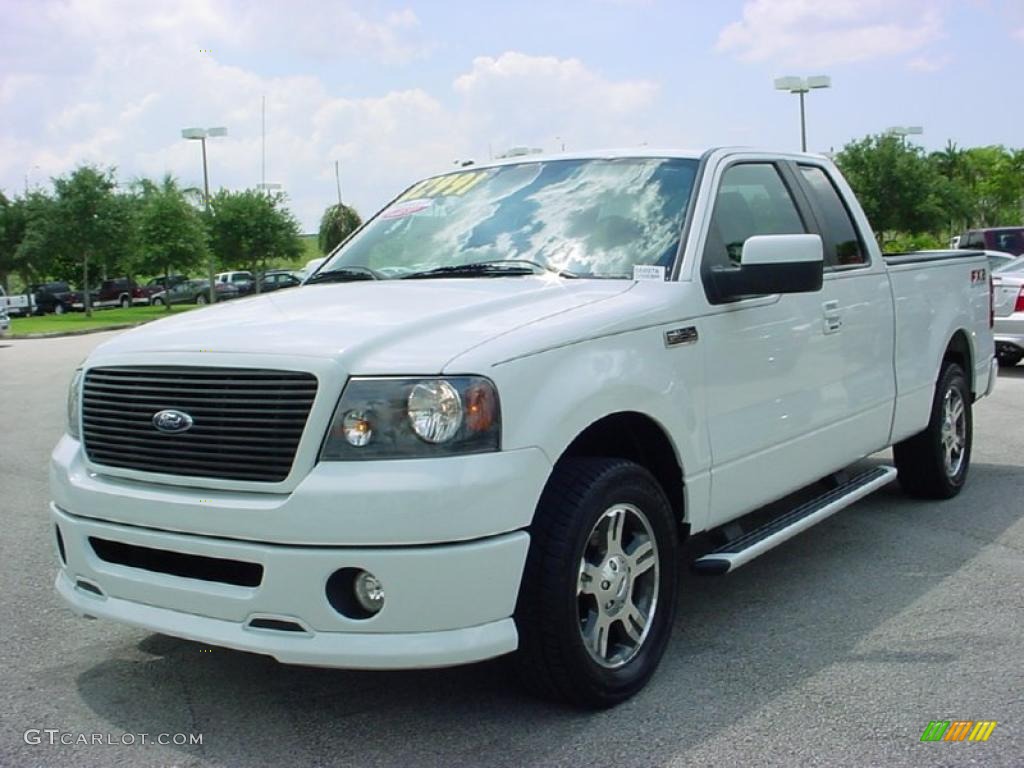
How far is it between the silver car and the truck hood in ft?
32.7

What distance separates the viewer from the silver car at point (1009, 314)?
12.9m

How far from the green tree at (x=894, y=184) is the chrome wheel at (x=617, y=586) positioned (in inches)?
1822

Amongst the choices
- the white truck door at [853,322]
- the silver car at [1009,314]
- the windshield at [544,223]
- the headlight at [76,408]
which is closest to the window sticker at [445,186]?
the windshield at [544,223]

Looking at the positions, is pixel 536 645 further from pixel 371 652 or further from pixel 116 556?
pixel 116 556

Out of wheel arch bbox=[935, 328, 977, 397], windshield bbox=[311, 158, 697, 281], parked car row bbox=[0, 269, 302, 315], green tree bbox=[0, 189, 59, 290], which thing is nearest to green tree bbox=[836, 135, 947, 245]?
parked car row bbox=[0, 269, 302, 315]

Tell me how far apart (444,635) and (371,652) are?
0.21 metres

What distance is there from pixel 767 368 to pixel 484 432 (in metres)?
1.74

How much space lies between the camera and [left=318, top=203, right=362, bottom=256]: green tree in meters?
61.0

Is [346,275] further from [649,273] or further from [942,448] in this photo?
[942,448]

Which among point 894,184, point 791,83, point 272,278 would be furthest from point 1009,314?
point 272,278

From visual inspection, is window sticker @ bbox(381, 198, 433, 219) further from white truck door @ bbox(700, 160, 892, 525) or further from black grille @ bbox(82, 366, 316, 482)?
black grille @ bbox(82, 366, 316, 482)

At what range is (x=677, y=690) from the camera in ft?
13.0

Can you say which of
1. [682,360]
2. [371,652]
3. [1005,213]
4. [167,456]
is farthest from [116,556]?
[1005,213]

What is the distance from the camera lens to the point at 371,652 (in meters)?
3.32
